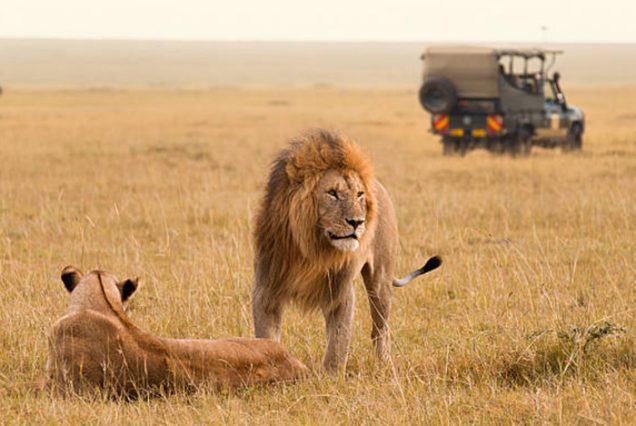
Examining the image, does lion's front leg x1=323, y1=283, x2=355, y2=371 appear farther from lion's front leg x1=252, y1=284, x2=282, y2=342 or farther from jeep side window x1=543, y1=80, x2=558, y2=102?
jeep side window x1=543, y1=80, x2=558, y2=102

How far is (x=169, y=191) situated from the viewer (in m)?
14.2

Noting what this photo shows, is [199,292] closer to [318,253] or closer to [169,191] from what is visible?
[318,253]

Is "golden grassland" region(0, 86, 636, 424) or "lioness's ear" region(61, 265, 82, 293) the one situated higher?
"lioness's ear" region(61, 265, 82, 293)

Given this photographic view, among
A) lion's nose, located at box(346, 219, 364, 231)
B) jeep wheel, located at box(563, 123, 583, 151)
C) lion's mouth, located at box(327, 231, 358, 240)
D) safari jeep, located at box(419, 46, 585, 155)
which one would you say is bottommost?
jeep wheel, located at box(563, 123, 583, 151)

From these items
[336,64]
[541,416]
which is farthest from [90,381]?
[336,64]

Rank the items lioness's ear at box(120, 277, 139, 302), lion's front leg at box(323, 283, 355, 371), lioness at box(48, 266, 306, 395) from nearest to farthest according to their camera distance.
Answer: lioness at box(48, 266, 306, 395) → lioness's ear at box(120, 277, 139, 302) → lion's front leg at box(323, 283, 355, 371)

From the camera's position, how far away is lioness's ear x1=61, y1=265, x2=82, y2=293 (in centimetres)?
474

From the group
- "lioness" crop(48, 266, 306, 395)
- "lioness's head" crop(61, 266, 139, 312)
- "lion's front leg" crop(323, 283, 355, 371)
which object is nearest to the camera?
"lioness" crop(48, 266, 306, 395)

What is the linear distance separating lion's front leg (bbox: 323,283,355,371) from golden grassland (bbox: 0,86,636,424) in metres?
0.12

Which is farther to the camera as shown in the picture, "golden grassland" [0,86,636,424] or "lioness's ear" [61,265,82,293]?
"lioness's ear" [61,265,82,293]

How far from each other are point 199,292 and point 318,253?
2198 millimetres

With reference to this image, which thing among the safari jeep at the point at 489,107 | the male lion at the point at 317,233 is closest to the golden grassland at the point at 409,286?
the male lion at the point at 317,233

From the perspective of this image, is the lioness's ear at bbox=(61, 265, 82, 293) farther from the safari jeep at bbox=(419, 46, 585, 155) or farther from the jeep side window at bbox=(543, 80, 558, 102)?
the jeep side window at bbox=(543, 80, 558, 102)

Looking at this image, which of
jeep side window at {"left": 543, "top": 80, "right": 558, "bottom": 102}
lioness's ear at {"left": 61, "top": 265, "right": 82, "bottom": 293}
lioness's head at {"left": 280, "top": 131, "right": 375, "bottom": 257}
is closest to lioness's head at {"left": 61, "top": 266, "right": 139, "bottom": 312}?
lioness's ear at {"left": 61, "top": 265, "right": 82, "bottom": 293}
